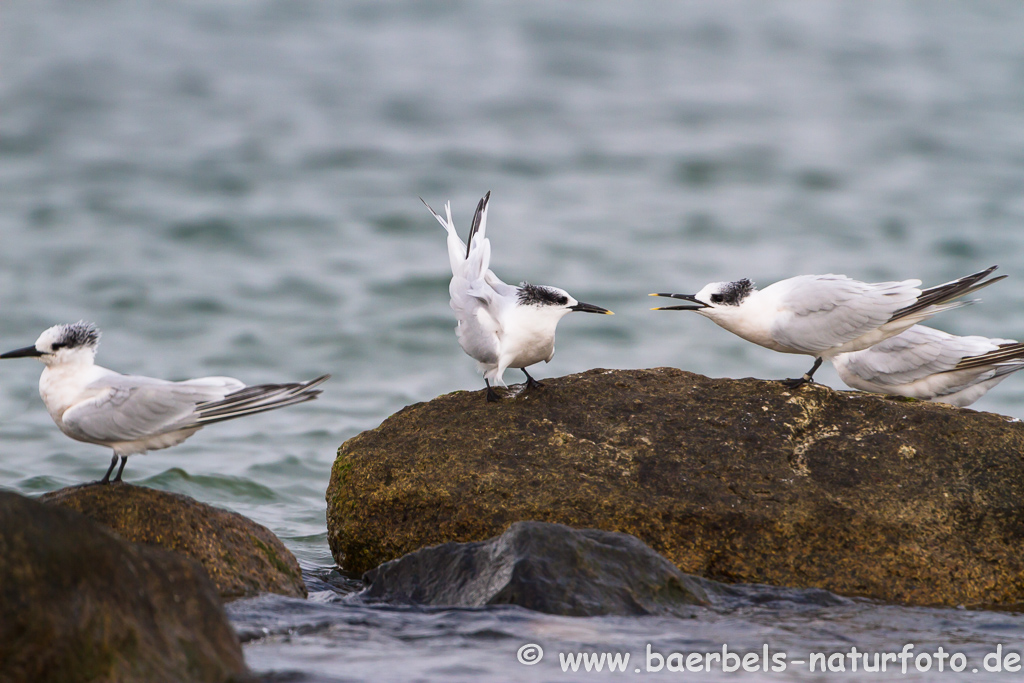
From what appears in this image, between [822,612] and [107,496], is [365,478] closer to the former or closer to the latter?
[107,496]

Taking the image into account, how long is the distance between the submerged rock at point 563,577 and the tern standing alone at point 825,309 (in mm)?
1871

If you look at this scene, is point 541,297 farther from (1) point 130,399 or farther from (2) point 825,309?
(1) point 130,399

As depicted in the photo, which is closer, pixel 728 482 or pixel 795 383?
pixel 728 482

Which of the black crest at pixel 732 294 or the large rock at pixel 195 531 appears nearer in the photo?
the large rock at pixel 195 531

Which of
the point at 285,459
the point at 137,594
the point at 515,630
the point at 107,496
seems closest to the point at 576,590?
the point at 515,630

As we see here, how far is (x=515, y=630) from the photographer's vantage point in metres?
4.33

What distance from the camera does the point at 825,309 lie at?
6.13m

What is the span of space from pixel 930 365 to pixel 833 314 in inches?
55.8

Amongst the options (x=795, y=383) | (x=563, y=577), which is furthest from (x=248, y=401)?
(x=795, y=383)

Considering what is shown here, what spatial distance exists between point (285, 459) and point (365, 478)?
3796 millimetres

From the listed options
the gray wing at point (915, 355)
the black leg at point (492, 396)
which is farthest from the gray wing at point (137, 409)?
the gray wing at point (915, 355)

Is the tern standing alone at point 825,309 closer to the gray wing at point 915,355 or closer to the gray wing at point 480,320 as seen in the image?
the gray wing at point 915,355

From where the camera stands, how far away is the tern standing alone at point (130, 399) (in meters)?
4.96

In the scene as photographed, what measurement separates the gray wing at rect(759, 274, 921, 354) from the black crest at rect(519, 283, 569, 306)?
1.42 meters
